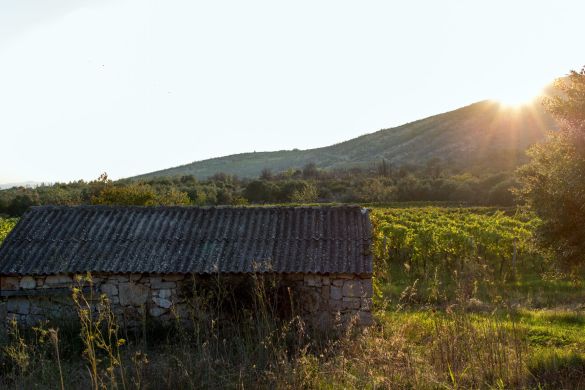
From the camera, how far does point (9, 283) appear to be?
1357cm

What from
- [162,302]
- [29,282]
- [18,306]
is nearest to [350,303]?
[162,302]

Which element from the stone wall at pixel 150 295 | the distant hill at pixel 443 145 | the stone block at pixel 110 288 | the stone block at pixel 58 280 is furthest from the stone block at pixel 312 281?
the distant hill at pixel 443 145

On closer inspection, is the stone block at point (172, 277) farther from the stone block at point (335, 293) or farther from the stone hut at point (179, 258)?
the stone block at point (335, 293)

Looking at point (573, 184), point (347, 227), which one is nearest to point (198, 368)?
point (573, 184)

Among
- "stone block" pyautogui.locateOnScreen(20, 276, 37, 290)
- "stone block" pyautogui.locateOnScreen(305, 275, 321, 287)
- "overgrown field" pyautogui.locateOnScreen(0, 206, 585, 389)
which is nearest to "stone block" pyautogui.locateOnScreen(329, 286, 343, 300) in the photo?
"stone block" pyautogui.locateOnScreen(305, 275, 321, 287)

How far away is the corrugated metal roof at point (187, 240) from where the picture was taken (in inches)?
520

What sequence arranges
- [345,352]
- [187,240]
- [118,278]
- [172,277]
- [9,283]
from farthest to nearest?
[187,240], [9,283], [118,278], [172,277], [345,352]

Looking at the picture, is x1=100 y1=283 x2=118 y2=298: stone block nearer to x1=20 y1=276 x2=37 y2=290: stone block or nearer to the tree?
x1=20 y1=276 x2=37 y2=290: stone block

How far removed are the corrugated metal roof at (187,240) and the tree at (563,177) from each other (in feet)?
12.6

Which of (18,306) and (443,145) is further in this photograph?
(443,145)

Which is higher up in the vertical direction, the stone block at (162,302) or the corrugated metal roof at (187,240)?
the corrugated metal roof at (187,240)

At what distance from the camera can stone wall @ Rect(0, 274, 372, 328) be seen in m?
12.9

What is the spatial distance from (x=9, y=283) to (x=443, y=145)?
95500mm

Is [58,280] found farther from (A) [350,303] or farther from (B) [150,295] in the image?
(A) [350,303]
